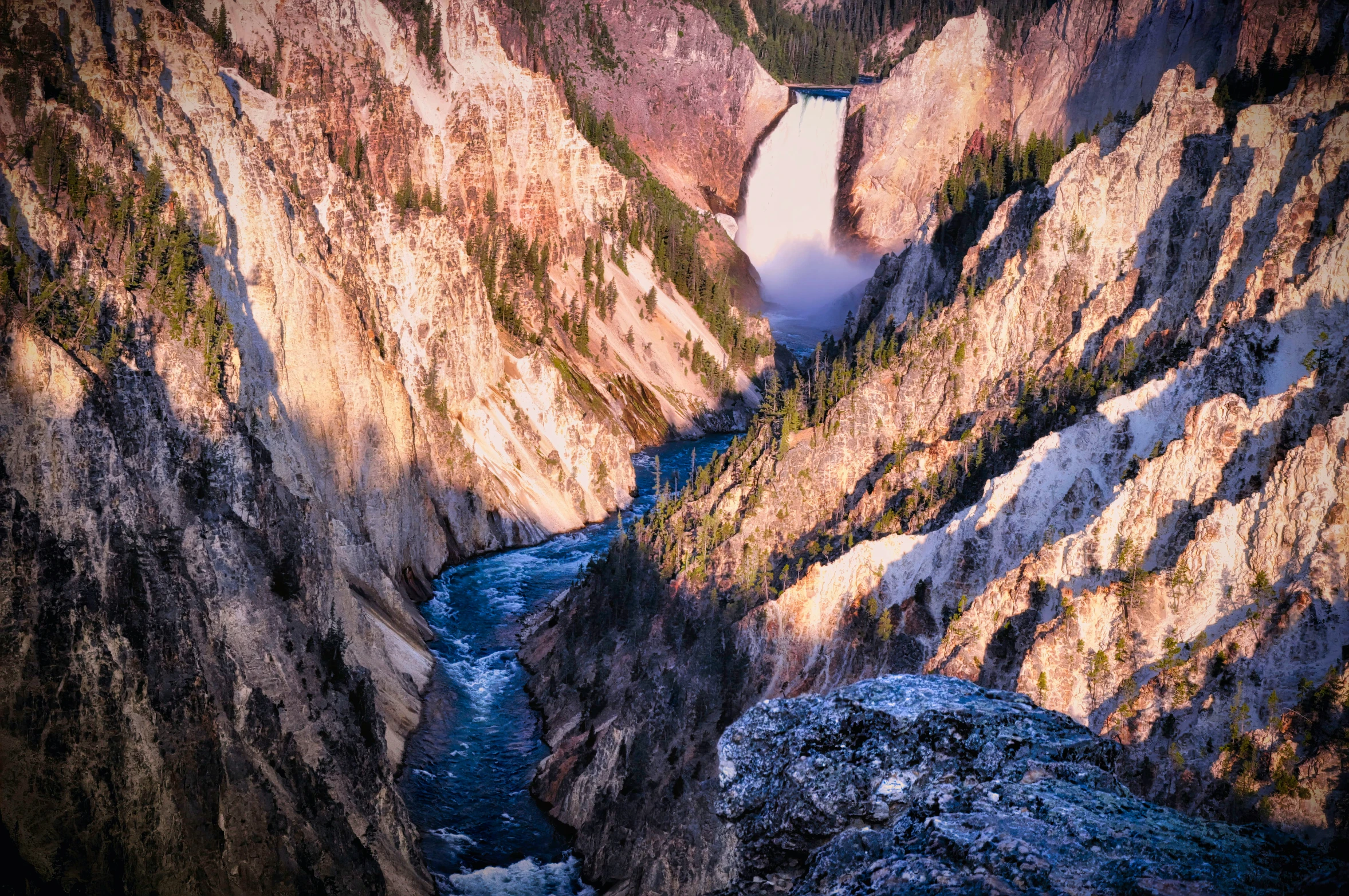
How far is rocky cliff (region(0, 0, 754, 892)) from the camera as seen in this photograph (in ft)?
65.6

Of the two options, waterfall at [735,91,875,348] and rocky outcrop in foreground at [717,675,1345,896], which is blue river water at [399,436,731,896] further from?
waterfall at [735,91,875,348]

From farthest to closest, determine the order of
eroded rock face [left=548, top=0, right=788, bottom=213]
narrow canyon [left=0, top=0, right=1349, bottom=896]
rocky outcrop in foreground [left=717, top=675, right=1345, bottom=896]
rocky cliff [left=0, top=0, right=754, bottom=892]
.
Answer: eroded rock face [left=548, top=0, right=788, bottom=213], rocky cliff [left=0, top=0, right=754, bottom=892], narrow canyon [left=0, top=0, right=1349, bottom=896], rocky outcrop in foreground [left=717, top=675, right=1345, bottom=896]

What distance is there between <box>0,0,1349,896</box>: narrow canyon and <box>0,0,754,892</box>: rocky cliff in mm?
139

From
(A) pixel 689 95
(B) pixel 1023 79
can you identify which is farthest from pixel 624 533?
(A) pixel 689 95

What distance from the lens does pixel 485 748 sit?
39.8m

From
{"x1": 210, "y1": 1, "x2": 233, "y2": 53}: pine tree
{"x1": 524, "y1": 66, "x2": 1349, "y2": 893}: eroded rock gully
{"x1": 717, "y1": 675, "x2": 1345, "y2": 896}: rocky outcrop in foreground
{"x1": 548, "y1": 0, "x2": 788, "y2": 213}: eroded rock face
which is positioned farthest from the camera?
{"x1": 548, "y1": 0, "x2": 788, "y2": 213}: eroded rock face

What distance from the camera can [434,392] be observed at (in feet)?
211

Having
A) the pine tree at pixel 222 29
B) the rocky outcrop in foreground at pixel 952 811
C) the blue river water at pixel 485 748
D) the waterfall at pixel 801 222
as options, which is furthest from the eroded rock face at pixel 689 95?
the rocky outcrop in foreground at pixel 952 811

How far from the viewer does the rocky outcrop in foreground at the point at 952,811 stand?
7.68 metres

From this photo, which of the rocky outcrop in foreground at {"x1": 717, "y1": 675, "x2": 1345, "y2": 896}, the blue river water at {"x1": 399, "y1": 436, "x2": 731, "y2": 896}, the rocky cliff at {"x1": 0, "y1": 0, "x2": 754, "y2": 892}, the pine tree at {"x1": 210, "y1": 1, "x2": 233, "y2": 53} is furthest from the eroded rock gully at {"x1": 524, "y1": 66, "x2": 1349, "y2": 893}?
the pine tree at {"x1": 210, "y1": 1, "x2": 233, "y2": 53}

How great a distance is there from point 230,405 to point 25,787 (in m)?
12.3

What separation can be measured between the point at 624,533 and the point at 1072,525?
79.7ft

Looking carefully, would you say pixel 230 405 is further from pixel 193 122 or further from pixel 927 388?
pixel 927 388

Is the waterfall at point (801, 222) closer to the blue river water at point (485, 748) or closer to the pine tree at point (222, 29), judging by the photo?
the pine tree at point (222, 29)
